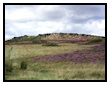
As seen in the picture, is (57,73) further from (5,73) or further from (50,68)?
(5,73)

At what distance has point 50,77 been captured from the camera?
27.6 ft

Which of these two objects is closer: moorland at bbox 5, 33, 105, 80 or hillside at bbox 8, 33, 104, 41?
moorland at bbox 5, 33, 105, 80

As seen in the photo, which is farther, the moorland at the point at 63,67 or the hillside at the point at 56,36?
the hillside at the point at 56,36

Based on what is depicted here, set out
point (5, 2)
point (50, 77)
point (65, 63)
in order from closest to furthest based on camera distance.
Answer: point (50, 77) → point (5, 2) → point (65, 63)

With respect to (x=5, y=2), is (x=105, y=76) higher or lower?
lower

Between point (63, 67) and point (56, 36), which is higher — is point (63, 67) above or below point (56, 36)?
below

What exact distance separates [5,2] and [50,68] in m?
5.03

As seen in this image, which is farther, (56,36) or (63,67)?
(56,36)

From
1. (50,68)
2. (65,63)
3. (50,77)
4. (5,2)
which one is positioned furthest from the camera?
(65,63)

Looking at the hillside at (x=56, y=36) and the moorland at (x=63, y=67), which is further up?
the hillside at (x=56, y=36)

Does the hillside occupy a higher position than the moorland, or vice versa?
the hillside

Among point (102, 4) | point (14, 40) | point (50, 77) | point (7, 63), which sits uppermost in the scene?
point (102, 4)

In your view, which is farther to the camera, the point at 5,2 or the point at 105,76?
the point at 5,2

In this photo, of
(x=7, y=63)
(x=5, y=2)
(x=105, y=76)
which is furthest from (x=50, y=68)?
(x=5, y=2)
